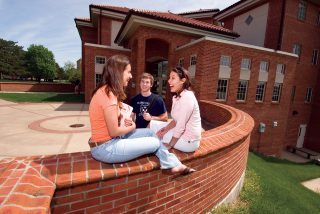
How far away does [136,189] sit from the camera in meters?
2.33

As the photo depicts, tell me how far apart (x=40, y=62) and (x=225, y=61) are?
62.7m

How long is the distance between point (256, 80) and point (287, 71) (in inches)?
147

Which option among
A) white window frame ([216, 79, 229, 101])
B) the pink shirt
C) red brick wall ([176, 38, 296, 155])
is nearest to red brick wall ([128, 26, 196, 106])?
red brick wall ([176, 38, 296, 155])

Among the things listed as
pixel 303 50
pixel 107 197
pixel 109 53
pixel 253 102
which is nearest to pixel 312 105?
pixel 303 50

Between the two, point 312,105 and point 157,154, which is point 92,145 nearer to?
point 157,154

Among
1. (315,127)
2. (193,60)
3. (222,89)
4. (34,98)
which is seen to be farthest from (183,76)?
(315,127)

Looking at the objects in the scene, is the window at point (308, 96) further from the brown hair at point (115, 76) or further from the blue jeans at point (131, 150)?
the brown hair at point (115, 76)

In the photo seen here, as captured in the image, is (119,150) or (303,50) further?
(303,50)

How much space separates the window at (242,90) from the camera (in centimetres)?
1506

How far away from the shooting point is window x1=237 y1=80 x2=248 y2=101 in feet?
49.4

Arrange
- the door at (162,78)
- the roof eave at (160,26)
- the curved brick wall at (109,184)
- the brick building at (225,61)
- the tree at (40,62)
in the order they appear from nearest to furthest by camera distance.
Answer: the curved brick wall at (109,184)
the brick building at (225,61)
the roof eave at (160,26)
the door at (162,78)
the tree at (40,62)

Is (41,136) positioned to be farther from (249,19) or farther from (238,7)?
(249,19)

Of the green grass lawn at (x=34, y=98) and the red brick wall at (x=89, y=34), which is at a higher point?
the red brick wall at (x=89, y=34)

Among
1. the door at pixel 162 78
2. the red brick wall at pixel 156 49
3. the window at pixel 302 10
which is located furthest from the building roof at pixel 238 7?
the door at pixel 162 78
